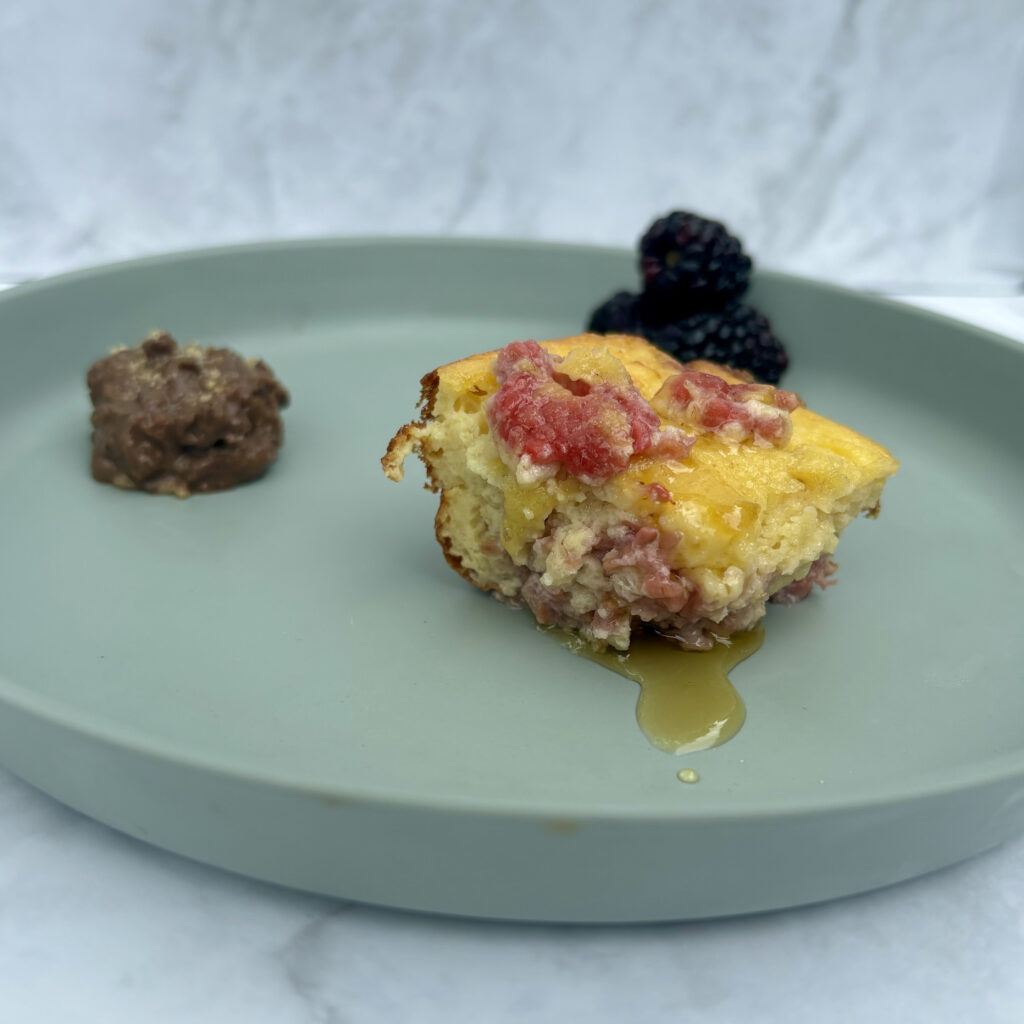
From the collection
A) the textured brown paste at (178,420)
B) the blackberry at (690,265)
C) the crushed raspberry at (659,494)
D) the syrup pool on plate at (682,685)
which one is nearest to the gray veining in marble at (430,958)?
the syrup pool on plate at (682,685)

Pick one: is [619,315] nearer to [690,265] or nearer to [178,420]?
[690,265]

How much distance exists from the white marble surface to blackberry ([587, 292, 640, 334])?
2493 millimetres

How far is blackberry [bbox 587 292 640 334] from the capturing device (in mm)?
4234

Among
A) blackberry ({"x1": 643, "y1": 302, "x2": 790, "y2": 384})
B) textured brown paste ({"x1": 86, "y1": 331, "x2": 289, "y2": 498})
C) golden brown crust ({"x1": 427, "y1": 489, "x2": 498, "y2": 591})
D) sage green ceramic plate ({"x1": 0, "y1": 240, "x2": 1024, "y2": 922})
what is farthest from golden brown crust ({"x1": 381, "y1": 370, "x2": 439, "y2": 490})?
blackberry ({"x1": 643, "y1": 302, "x2": 790, "y2": 384})

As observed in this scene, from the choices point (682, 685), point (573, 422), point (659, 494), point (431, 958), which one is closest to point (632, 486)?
point (659, 494)

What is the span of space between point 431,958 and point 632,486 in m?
1.07

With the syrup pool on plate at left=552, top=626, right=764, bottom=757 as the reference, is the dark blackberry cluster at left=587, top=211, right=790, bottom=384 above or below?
above

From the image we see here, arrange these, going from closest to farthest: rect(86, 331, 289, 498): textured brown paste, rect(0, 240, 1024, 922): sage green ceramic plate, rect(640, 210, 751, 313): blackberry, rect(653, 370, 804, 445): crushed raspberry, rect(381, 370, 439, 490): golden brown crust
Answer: rect(0, 240, 1024, 922): sage green ceramic plate → rect(653, 370, 804, 445): crushed raspberry → rect(381, 370, 439, 490): golden brown crust → rect(86, 331, 289, 498): textured brown paste → rect(640, 210, 751, 313): blackberry

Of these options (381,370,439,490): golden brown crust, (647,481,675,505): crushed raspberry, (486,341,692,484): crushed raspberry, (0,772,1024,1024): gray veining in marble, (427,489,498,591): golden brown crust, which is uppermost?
(486,341,692,484): crushed raspberry

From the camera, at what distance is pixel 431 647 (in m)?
2.75

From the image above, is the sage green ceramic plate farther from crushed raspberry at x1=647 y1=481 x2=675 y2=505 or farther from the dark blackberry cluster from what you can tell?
crushed raspberry at x1=647 y1=481 x2=675 y2=505

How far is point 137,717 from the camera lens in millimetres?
2465

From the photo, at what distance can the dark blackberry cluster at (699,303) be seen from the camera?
406cm

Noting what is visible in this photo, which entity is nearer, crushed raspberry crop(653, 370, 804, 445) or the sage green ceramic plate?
the sage green ceramic plate
